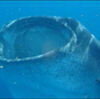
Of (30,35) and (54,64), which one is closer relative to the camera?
(54,64)

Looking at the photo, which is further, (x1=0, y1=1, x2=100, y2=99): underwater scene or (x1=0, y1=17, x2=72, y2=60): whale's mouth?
(x1=0, y1=17, x2=72, y2=60): whale's mouth

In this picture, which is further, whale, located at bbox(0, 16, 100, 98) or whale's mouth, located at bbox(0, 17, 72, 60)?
whale's mouth, located at bbox(0, 17, 72, 60)

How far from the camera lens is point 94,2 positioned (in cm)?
1524

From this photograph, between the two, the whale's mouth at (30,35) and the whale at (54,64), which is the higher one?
the whale's mouth at (30,35)

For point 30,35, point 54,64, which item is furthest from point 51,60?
point 30,35

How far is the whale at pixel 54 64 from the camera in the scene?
3.00m

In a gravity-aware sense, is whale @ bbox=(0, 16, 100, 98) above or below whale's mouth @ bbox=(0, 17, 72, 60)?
below

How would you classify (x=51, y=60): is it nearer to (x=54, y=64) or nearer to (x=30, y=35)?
(x=54, y=64)

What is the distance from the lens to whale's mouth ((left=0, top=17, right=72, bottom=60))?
3.61 metres

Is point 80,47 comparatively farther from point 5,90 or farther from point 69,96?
point 5,90

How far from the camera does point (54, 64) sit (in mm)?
3033

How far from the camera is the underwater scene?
9.90 ft

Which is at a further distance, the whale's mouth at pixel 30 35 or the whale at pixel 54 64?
the whale's mouth at pixel 30 35

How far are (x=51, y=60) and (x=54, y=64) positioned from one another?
0.08 metres
